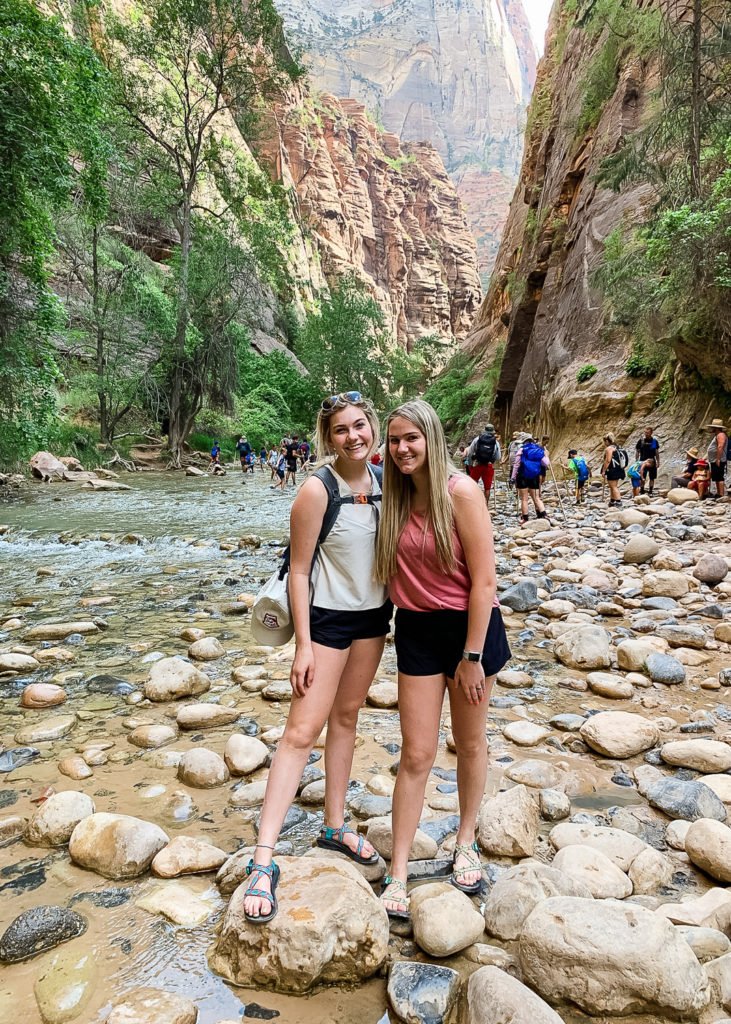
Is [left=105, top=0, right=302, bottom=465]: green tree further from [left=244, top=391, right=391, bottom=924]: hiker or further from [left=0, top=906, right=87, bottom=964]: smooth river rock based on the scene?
[left=0, top=906, right=87, bottom=964]: smooth river rock

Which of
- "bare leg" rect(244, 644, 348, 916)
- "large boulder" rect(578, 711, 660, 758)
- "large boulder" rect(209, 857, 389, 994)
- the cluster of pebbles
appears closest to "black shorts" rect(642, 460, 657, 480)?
the cluster of pebbles

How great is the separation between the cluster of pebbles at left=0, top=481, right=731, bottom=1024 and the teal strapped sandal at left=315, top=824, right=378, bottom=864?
4 cm

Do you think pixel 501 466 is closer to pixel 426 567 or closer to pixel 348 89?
pixel 426 567

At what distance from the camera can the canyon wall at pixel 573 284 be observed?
15680 mm

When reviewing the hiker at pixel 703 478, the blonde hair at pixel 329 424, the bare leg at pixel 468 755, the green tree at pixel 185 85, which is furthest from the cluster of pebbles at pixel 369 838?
the green tree at pixel 185 85

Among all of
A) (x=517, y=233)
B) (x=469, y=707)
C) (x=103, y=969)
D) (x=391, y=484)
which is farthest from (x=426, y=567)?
(x=517, y=233)

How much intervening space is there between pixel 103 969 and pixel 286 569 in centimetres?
136

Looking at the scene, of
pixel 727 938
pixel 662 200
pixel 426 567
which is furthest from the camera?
pixel 662 200

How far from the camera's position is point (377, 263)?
3113 inches

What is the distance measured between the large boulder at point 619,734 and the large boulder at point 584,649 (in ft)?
3.27

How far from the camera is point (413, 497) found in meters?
2.14

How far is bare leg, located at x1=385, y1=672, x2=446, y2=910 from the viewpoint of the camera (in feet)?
6.85

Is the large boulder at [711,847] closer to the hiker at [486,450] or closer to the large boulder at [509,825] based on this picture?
the large boulder at [509,825]

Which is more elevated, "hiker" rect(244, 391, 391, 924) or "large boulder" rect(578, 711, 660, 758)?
"hiker" rect(244, 391, 391, 924)
